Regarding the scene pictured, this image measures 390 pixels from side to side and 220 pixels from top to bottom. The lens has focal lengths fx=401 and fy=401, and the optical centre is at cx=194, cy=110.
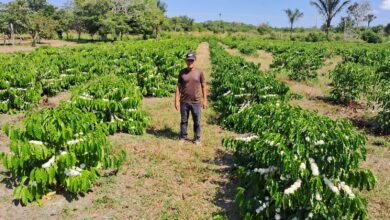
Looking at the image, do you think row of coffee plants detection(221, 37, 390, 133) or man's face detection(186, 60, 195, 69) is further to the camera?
row of coffee plants detection(221, 37, 390, 133)

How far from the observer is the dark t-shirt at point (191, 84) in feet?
26.6

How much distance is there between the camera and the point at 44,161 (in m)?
5.65

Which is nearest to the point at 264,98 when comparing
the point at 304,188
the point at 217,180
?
the point at 217,180

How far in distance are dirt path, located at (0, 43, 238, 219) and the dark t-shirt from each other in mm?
989

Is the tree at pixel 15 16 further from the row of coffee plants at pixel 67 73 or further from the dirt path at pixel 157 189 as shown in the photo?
the dirt path at pixel 157 189

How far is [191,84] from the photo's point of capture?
810cm

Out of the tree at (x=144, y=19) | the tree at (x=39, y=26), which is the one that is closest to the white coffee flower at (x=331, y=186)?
the tree at (x=39, y=26)

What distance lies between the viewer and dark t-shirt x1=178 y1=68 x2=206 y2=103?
8.10m

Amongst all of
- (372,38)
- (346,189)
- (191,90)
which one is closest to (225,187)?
(346,189)

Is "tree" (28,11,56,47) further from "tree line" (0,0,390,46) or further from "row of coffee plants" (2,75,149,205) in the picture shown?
"row of coffee plants" (2,75,149,205)

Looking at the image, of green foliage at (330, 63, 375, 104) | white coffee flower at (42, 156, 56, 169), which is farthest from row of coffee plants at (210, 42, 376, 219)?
green foliage at (330, 63, 375, 104)

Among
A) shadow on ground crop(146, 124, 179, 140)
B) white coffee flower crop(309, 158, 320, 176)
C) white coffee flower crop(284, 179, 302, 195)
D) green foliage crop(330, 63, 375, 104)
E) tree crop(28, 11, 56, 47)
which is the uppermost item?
tree crop(28, 11, 56, 47)

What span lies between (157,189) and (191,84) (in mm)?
2598

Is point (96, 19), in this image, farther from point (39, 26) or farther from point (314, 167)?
point (314, 167)
